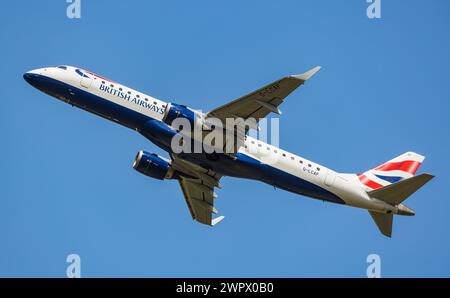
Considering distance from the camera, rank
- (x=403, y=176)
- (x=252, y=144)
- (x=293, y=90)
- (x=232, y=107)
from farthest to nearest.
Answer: (x=403, y=176)
(x=252, y=144)
(x=232, y=107)
(x=293, y=90)

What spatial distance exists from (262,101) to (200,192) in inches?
527

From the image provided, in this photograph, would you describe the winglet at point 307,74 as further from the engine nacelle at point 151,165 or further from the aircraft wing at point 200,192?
the engine nacelle at point 151,165

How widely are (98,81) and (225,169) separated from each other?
35.6 ft

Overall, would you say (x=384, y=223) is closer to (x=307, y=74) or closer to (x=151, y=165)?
(x=307, y=74)

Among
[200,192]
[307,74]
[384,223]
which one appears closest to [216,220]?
[200,192]

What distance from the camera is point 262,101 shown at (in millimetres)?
45750

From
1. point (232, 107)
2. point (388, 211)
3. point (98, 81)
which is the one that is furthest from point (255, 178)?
point (98, 81)

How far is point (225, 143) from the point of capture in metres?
49.2

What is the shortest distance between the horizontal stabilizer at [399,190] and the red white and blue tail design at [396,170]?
2637mm

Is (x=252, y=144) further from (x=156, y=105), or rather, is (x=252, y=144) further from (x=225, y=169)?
(x=156, y=105)

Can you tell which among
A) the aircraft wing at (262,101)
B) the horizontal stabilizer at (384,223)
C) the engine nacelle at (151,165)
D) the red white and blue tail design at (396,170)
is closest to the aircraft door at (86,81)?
the engine nacelle at (151,165)

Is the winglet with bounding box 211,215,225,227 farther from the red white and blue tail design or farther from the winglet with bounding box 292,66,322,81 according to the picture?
the winglet with bounding box 292,66,322,81

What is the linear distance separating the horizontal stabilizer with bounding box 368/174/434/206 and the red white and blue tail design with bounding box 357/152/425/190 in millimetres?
2637

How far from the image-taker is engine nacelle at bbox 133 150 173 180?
173ft
